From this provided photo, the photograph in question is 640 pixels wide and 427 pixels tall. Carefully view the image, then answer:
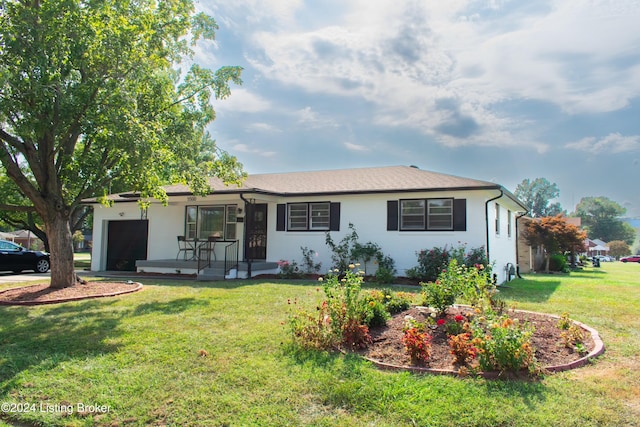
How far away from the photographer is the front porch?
12.6m

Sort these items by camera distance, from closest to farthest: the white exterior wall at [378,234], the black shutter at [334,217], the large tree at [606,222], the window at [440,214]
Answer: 1. the white exterior wall at [378,234]
2. the window at [440,214]
3. the black shutter at [334,217]
4. the large tree at [606,222]

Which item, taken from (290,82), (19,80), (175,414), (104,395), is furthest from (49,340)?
(290,82)

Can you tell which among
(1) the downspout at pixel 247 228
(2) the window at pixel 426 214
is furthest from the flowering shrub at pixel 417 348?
(1) the downspout at pixel 247 228

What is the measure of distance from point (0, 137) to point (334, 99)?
8672mm

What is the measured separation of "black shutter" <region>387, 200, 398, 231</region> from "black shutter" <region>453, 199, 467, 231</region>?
174cm

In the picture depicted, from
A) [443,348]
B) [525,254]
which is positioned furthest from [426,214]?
[525,254]

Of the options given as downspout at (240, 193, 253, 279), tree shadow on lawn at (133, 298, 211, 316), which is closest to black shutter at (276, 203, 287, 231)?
downspout at (240, 193, 253, 279)

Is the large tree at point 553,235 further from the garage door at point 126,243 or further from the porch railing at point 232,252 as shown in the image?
the garage door at point 126,243

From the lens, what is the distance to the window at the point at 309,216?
44.3 feet

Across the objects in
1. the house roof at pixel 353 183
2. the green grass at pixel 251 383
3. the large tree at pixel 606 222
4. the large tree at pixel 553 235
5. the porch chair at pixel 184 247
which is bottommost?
the green grass at pixel 251 383

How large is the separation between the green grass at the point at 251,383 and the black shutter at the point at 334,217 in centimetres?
700

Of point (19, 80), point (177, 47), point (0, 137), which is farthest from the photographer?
point (177, 47)

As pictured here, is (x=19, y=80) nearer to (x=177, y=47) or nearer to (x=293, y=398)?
(x=177, y=47)

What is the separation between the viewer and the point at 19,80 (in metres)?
6.77
